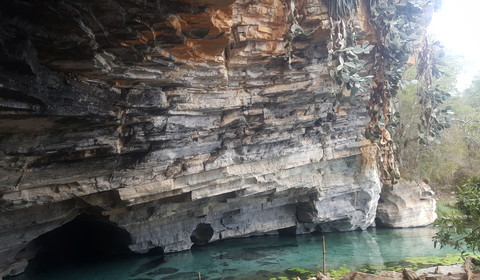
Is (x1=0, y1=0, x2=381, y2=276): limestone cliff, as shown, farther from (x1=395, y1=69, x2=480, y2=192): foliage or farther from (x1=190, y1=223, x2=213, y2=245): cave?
(x1=395, y1=69, x2=480, y2=192): foliage

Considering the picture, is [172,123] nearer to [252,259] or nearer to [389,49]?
[252,259]

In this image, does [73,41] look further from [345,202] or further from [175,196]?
[345,202]

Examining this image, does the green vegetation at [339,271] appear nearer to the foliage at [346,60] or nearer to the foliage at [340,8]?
the foliage at [346,60]

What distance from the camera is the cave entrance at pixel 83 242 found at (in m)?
12.3

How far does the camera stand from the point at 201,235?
45.1ft

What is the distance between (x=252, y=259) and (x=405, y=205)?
7510 mm

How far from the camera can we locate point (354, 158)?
1383 centimetres

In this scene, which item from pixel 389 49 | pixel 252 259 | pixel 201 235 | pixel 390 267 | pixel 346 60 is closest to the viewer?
pixel 346 60

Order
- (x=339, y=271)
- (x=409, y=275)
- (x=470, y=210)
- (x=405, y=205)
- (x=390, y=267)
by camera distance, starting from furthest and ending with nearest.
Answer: (x=405, y=205), (x=390, y=267), (x=339, y=271), (x=409, y=275), (x=470, y=210)

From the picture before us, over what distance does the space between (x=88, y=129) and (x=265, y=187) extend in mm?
6114

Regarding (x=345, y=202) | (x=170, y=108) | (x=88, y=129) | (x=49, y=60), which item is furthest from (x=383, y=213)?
(x=49, y=60)

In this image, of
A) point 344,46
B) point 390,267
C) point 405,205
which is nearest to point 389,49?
point 344,46

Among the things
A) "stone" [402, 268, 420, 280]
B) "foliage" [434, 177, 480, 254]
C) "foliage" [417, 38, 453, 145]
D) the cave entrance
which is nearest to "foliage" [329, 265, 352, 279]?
"stone" [402, 268, 420, 280]

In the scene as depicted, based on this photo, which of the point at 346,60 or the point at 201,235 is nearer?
the point at 346,60
